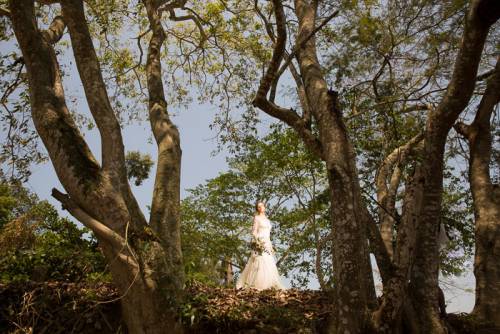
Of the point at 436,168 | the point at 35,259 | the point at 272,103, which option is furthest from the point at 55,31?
the point at 436,168

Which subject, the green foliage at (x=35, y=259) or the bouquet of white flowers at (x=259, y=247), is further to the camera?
the bouquet of white flowers at (x=259, y=247)

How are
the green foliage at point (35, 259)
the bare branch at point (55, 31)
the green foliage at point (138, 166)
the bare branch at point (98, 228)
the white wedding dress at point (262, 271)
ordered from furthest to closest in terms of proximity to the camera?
1. the green foliage at point (138, 166)
2. the white wedding dress at point (262, 271)
3. the bare branch at point (55, 31)
4. the green foliage at point (35, 259)
5. the bare branch at point (98, 228)

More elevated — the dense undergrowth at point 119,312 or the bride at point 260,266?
the bride at point 260,266

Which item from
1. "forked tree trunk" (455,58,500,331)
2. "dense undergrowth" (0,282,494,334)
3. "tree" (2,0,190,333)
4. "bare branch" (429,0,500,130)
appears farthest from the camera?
"forked tree trunk" (455,58,500,331)

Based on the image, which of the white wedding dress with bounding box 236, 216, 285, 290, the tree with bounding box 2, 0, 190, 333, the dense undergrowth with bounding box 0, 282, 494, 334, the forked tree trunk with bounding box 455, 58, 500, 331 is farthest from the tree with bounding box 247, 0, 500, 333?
the white wedding dress with bounding box 236, 216, 285, 290

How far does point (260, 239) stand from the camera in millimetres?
9289

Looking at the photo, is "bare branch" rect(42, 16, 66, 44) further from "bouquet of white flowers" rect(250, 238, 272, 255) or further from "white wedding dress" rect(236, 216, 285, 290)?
"white wedding dress" rect(236, 216, 285, 290)

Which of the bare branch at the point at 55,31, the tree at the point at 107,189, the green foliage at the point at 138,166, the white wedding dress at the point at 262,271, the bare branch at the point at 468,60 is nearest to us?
the bare branch at the point at 468,60

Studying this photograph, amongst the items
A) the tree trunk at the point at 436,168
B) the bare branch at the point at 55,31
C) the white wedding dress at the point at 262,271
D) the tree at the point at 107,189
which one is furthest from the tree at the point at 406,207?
the white wedding dress at the point at 262,271

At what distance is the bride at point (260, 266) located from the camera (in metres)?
8.56

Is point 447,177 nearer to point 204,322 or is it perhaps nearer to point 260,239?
point 260,239

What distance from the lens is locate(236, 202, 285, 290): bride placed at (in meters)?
8.56

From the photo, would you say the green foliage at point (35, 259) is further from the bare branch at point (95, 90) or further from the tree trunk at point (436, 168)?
the tree trunk at point (436, 168)

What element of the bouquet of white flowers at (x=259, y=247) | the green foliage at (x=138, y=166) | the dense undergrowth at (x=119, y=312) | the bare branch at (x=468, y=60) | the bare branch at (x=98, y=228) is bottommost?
the dense undergrowth at (x=119, y=312)
